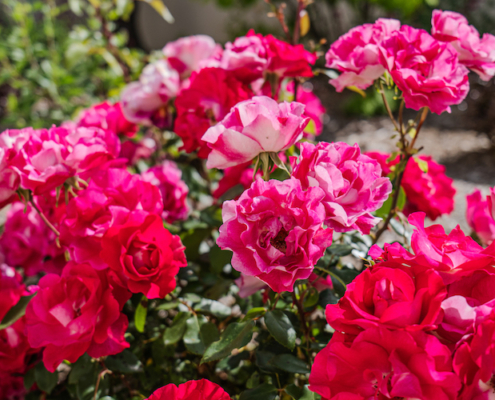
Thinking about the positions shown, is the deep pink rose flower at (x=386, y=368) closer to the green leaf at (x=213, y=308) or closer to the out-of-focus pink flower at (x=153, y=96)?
the green leaf at (x=213, y=308)

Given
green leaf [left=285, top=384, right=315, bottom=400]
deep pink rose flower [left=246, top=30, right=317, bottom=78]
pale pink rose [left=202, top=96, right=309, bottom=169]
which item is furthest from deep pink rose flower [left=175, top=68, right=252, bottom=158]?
green leaf [left=285, top=384, right=315, bottom=400]

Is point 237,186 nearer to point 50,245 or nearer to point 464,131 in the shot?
point 50,245

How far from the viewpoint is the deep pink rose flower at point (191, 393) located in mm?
389

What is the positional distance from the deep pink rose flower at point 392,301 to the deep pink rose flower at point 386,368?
0.01 metres

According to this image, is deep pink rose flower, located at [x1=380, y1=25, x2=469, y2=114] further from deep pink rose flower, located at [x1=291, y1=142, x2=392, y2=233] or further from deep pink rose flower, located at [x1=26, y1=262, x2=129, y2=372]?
deep pink rose flower, located at [x1=26, y1=262, x2=129, y2=372]

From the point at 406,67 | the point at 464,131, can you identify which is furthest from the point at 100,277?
the point at 464,131

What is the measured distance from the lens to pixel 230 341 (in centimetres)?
50

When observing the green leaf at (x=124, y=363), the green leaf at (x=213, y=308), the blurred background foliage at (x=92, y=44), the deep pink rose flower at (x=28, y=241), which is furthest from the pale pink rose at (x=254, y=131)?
the blurred background foliage at (x=92, y=44)

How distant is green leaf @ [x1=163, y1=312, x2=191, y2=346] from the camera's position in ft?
2.02

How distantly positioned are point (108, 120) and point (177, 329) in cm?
51

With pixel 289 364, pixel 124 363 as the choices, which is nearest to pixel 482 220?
pixel 289 364

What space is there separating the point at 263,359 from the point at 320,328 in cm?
17

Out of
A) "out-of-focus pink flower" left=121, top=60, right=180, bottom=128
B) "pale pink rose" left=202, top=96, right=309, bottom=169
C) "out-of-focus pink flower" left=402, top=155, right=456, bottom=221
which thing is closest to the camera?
"pale pink rose" left=202, top=96, right=309, bottom=169

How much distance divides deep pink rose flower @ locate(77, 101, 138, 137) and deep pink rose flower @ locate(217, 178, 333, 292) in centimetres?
55
